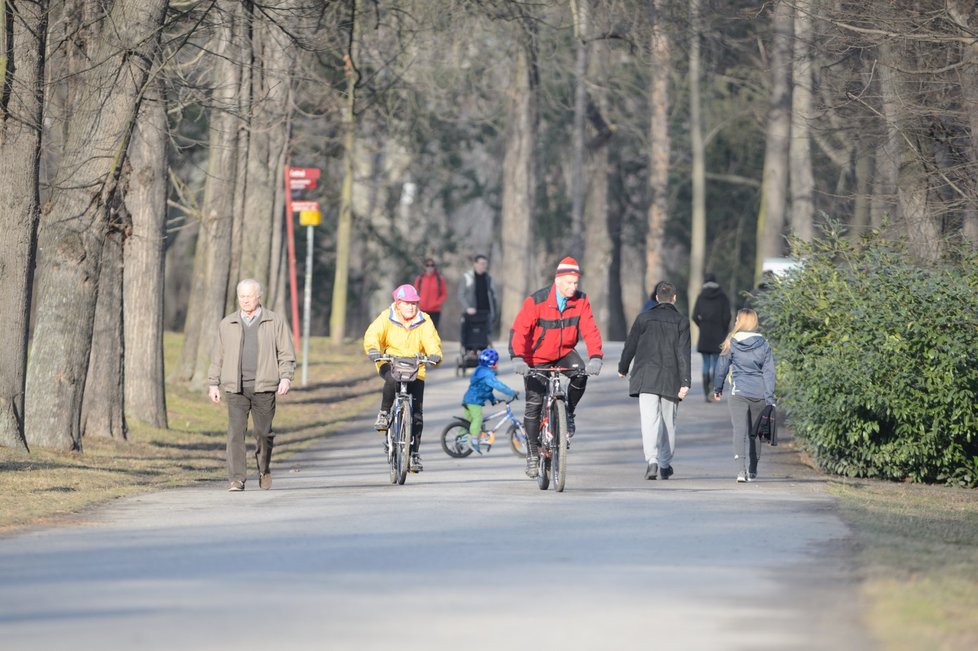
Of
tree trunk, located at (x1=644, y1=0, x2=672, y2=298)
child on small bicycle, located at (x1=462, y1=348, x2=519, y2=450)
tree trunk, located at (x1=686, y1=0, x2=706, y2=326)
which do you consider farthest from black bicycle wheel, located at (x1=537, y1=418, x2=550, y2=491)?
tree trunk, located at (x1=686, y1=0, x2=706, y2=326)

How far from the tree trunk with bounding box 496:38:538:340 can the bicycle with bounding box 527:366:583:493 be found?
1104 inches

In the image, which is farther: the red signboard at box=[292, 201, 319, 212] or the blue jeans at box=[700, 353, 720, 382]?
the red signboard at box=[292, 201, 319, 212]

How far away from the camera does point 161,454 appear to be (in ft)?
63.7

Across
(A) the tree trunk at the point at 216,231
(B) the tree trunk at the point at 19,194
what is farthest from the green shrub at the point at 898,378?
(A) the tree trunk at the point at 216,231

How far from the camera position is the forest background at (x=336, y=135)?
682 inches

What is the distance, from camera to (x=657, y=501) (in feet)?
45.0

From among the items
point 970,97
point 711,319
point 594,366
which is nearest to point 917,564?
point 594,366

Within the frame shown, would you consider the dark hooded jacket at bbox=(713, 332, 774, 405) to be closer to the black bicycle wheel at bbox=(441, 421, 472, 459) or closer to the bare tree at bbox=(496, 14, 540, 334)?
the black bicycle wheel at bbox=(441, 421, 472, 459)

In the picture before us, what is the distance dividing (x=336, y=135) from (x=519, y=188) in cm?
464

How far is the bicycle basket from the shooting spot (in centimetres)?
1509

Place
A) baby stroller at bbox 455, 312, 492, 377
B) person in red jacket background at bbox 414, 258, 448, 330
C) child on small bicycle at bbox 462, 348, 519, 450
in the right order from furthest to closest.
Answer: person in red jacket background at bbox 414, 258, 448, 330
baby stroller at bbox 455, 312, 492, 377
child on small bicycle at bbox 462, 348, 519, 450

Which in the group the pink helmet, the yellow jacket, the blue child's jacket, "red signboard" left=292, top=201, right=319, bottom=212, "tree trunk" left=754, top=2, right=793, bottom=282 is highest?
"tree trunk" left=754, top=2, right=793, bottom=282

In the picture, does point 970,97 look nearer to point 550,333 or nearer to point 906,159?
point 906,159

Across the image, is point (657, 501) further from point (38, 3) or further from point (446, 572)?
point (38, 3)
